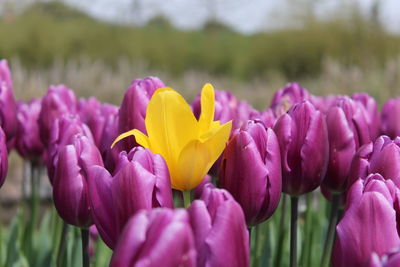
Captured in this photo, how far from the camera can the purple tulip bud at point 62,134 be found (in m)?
1.27

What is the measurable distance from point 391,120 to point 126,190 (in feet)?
3.56

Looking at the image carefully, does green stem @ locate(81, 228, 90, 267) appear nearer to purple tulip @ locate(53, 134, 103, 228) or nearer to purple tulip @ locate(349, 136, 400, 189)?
purple tulip @ locate(53, 134, 103, 228)

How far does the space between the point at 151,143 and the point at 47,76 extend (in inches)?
313

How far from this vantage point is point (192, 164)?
3.16ft

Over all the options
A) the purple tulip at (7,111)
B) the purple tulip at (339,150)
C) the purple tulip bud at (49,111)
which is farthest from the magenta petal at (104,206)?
the purple tulip bud at (49,111)

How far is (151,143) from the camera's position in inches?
39.2

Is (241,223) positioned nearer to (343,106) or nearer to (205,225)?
(205,225)

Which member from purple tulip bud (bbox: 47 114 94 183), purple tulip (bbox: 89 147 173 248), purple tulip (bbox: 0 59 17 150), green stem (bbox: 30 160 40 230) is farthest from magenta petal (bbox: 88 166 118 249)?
green stem (bbox: 30 160 40 230)

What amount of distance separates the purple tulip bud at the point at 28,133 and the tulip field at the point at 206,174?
0.37ft

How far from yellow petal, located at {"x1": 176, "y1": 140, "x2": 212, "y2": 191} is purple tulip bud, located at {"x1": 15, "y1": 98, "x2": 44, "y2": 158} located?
906mm

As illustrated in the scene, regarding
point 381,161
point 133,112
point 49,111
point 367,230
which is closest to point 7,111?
point 49,111

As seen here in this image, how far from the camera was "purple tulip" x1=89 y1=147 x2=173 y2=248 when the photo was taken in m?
0.81

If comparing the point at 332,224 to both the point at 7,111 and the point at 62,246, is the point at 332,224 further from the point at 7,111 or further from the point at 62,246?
the point at 7,111

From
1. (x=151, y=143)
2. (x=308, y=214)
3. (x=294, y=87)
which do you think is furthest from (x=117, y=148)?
(x=308, y=214)
